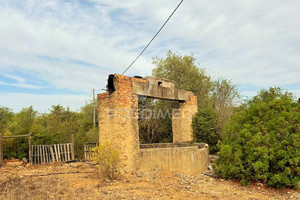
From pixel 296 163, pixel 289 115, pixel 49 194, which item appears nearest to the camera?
pixel 49 194

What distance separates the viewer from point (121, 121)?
282 inches

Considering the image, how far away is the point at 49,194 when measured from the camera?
508cm

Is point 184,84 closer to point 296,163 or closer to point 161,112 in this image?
point 161,112

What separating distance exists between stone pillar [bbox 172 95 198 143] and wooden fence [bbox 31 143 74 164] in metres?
5.76

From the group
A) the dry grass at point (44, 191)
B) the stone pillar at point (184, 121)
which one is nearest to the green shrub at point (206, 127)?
the stone pillar at point (184, 121)

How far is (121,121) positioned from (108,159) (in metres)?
1.25

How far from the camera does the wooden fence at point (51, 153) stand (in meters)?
11.2

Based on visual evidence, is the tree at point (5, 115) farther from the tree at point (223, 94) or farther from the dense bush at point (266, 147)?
the dense bush at point (266, 147)

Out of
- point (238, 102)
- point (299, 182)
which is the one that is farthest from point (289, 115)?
point (238, 102)

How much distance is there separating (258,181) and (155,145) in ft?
Answer: 15.0

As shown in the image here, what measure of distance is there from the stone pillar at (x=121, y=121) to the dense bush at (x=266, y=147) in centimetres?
283

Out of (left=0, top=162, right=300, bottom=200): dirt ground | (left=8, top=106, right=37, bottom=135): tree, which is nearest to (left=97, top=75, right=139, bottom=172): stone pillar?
(left=0, top=162, right=300, bottom=200): dirt ground


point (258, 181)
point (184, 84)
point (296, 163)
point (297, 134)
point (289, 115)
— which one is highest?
point (184, 84)

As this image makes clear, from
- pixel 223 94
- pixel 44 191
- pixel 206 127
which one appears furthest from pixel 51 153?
pixel 223 94
